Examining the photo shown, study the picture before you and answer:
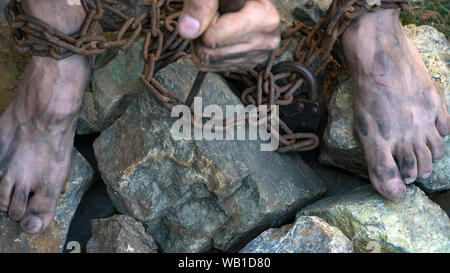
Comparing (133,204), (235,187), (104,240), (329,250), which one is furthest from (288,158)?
(104,240)

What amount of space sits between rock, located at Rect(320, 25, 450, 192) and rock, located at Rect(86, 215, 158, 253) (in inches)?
28.9

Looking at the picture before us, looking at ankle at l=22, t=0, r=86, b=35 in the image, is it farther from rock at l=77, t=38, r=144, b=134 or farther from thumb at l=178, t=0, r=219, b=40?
thumb at l=178, t=0, r=219, b=40

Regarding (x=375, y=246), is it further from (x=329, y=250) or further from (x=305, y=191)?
(x=305, y=191)

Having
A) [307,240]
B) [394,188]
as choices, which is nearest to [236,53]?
[307,240]

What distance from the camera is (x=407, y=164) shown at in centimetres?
183

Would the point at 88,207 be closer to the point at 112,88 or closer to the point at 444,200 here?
the point at 112,88

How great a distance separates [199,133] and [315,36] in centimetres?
57

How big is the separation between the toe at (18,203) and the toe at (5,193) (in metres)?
0.02

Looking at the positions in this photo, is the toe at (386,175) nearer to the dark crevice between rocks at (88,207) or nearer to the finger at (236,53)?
the finger at (236,53)

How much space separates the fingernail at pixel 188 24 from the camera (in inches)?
47.7

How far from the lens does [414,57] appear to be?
196cm

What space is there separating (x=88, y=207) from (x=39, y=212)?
249mm

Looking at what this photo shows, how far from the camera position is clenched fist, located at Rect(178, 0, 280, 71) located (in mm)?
1216

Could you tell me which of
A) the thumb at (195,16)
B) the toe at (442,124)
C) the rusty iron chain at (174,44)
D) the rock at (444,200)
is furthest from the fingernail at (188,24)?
the rock at (444,200)
